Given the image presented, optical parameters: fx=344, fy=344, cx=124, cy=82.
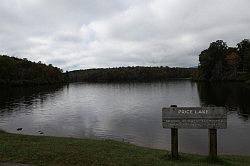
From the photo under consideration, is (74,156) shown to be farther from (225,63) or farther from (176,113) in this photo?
(225,63)

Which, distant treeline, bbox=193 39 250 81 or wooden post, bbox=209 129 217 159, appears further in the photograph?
distant treeline, bbox=193 39 250 81

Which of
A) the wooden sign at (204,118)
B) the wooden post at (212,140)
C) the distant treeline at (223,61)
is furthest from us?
the distant treeline at (223,61)

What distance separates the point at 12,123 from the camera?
5472 cm

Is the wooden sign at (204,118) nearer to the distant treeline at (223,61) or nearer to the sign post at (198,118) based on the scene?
the sign post at (198,118)

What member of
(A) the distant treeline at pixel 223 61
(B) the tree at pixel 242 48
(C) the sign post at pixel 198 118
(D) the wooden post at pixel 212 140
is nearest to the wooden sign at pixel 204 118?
(C) the sign post at pixel 198 118

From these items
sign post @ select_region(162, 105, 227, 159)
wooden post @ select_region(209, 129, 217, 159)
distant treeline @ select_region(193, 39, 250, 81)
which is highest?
distant treeline @ select_region(193, 39, 250, 81)

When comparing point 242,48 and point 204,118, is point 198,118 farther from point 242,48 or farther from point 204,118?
point 242,48

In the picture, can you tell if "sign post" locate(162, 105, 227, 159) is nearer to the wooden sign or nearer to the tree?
the wooden sign

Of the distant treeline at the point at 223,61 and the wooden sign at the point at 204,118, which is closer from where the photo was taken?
the wooden sign at the point at 204,118

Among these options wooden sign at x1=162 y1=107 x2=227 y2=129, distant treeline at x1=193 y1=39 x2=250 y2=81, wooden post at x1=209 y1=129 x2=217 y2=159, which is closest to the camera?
wooden sign at x1=162 y1=107 x2=227 y2=129

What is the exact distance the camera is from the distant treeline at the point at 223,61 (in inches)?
7028

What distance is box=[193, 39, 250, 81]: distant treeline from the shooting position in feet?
586

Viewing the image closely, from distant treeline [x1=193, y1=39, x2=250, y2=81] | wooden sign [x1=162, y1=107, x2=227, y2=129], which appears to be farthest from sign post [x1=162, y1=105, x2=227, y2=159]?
distant treeline [x1=193, y1=39, x2=250, y2=81]

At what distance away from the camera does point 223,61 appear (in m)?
184
